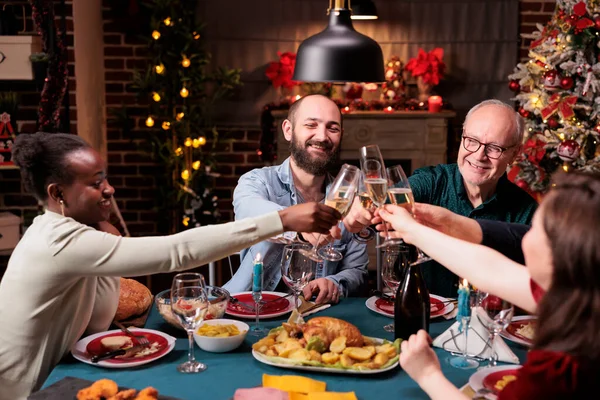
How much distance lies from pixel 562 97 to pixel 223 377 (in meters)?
3.82

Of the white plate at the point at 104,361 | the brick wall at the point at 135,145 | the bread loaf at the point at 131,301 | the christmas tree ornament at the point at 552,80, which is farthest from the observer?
the brick wall at the point at 135,145

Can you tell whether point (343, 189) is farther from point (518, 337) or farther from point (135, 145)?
point (135, 145)

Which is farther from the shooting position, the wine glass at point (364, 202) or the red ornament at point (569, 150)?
the red ornament at point (569, 150)

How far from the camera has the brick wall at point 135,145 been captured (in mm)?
5234

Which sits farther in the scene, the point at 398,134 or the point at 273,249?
the point at 398,134

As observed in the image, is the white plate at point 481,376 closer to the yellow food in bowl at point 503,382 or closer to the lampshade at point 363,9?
the yellow food in bowl at point 503,382

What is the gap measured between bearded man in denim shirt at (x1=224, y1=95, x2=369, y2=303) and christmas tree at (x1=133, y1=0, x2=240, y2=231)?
2132 mm

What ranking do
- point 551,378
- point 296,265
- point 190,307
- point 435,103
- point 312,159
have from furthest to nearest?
point 435,103 < point 312,159 < point 296,265 < point 190,307 < point 551,378

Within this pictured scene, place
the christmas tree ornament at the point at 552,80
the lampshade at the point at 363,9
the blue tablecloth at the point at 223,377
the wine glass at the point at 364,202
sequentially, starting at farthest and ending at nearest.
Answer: the lampshade at the point at 363,9, the christmas tree ornament at the point at 552,80, the wine glass at the point at 364,202, the blue tablecloth at the point at 223,377

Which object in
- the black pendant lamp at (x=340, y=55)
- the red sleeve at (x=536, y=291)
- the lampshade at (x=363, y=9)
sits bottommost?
the red sleeve at (x=536, y=291)

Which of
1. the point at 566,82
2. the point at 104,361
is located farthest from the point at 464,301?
the point at 566,82

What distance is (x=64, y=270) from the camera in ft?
5.64

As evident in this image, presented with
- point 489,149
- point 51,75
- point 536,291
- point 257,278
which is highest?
point 51,75

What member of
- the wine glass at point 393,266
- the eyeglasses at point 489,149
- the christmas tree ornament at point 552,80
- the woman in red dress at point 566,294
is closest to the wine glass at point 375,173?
the wine glass at point 393,266
